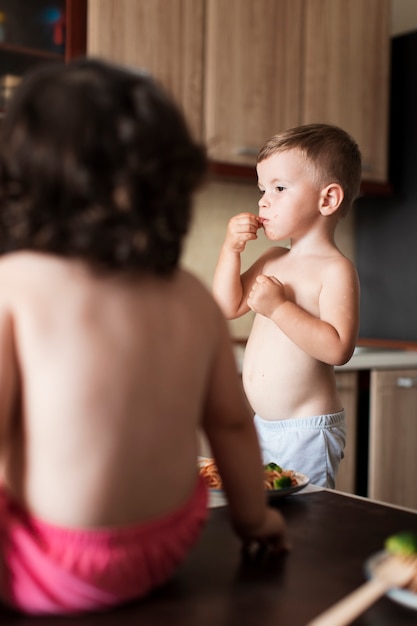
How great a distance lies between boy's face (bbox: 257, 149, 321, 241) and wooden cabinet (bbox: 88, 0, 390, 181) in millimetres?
837

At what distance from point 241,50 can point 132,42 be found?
43 cm

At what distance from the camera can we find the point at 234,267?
1510 mm

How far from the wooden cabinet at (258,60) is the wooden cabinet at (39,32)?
0.05 m

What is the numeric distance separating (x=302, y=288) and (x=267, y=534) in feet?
2.51

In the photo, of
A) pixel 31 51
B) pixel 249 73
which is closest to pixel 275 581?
pixel 31 51

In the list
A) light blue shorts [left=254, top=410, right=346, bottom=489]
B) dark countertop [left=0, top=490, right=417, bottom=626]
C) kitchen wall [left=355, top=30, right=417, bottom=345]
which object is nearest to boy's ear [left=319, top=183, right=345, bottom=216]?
light blue shorts [left=254, top=410, right=346, bottom=489]

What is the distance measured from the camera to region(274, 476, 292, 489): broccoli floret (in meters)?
0.92

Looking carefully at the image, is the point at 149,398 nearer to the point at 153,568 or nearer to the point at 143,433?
the point at 143,433

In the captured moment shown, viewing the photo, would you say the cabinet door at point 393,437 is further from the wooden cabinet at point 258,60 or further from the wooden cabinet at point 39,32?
the wooden cabinet at point 39,32

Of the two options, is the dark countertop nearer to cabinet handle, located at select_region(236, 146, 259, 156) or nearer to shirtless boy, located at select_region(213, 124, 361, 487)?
shirtless boy, located at select_region(213, 124, 361, 487)

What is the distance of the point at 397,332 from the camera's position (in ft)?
10.3

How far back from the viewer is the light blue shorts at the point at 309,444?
1.41m

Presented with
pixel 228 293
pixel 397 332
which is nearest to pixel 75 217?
pixel 228 293

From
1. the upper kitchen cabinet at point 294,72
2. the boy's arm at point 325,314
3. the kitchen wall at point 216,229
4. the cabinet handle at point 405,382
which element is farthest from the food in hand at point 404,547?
the kitchen wall at point 216,229
